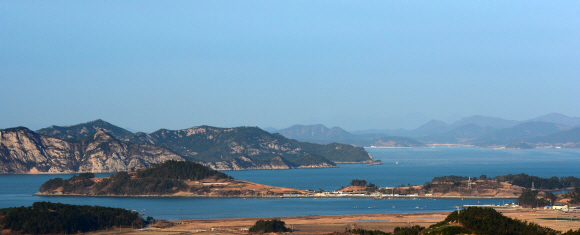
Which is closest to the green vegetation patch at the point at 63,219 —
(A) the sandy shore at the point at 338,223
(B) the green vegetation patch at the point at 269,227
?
(A) the sandy shore at the point at 338,223

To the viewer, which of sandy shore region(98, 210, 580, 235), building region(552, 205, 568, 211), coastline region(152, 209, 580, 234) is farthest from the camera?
building region(552, 205, 568, 211)

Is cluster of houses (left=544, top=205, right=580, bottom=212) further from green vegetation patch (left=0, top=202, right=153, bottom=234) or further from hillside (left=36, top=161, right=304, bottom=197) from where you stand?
green vegetation patch (left=0, top=202, right=153, bottom=234)

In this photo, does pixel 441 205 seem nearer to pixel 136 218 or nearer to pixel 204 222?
pixel 204 222

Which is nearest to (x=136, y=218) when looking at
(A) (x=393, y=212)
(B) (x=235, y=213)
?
(B) (x=235, y=213)

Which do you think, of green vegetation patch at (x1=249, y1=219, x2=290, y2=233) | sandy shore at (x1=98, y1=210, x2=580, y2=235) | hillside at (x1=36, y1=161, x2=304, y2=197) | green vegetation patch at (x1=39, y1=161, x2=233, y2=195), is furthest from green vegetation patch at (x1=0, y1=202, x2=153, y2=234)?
green vegetation patch at (x1=39, y1=161, x2=233, y2=195)

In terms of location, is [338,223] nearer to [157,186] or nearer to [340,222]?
[340,222]

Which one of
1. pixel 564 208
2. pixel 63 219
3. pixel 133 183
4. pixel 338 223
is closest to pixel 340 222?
pixel 338 223

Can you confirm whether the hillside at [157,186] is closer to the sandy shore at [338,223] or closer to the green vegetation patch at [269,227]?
the sandy shore at [338,223]
